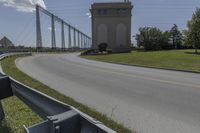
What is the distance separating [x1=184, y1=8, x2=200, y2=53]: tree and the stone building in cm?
2451

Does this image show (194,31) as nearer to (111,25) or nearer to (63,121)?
(111,25)

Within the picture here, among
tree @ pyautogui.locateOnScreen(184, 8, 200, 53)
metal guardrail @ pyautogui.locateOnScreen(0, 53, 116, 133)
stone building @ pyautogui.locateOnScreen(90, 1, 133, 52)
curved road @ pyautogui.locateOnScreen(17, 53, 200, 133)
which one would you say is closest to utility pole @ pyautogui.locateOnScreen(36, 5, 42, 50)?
stone building @ pyautogui.locateOnScreen(90, 1, 133, 52)

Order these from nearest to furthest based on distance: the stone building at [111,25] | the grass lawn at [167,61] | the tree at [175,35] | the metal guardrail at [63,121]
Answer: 1. the metal guardrail at [63,121]
2. the grass lawn at [167,61]
3. the stone building at [111,25]
4. the tree at [175,35]

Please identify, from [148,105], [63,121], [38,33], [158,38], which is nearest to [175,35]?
[158,38]

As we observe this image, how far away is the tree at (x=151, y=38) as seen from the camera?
300ft

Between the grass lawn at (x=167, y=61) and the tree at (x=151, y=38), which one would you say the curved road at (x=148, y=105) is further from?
the tree at (x=151, y=38)

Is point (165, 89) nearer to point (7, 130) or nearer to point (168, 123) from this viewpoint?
point (168, 123)

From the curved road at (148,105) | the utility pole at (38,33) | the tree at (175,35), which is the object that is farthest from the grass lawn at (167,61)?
the tree at (175,35)

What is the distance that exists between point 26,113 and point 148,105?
10.9 ft

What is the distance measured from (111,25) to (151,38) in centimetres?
1613

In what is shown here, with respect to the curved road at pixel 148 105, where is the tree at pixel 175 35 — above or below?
above

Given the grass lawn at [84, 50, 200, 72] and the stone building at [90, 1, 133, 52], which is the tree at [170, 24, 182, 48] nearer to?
the stone building at [90, 1, 133, 52]

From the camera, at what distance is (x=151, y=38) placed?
3654 inches

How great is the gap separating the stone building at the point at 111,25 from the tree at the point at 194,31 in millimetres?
24514
